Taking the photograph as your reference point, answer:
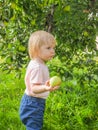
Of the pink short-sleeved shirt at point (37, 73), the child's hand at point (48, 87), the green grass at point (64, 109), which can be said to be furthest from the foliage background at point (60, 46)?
the child's hand at point (48, 87)

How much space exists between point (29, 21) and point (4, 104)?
168cm

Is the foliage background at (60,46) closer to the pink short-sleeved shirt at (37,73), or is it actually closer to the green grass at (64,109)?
the green grass at (64,109)

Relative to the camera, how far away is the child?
9.97 feet

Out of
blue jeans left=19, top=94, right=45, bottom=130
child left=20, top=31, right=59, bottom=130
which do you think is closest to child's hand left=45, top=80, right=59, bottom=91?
child left=20, top=31, right=59, bottom=130

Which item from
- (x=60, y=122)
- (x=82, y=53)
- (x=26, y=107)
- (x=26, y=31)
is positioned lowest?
(x=60, y=122)

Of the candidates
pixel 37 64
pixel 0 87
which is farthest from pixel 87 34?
pixel 0 87

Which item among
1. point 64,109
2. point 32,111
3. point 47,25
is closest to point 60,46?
point 47,25

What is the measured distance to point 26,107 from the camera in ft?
10.6

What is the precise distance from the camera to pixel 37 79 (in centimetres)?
303

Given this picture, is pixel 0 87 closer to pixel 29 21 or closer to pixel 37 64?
pixel 29 21

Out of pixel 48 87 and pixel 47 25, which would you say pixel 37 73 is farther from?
pixel 47 25

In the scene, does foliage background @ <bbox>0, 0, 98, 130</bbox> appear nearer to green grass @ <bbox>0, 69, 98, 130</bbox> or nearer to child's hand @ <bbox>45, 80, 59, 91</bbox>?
green grass @ <bbox>0, 69, 98, 130</bbox>

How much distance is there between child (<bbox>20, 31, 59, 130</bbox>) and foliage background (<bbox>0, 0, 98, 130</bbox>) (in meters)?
0.33

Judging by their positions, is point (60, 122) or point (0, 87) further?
point (0, 87)
